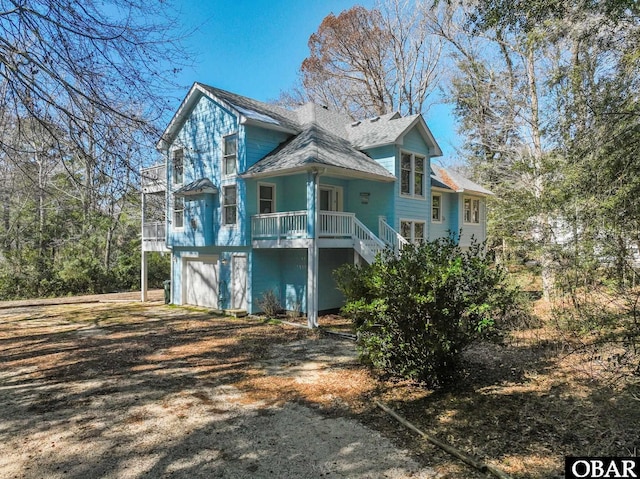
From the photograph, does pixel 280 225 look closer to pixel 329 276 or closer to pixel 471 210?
pixel 329 276

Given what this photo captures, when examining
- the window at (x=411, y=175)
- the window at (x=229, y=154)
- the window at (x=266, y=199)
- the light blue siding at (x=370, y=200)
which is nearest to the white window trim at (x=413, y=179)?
the window at (x=411, y=175)

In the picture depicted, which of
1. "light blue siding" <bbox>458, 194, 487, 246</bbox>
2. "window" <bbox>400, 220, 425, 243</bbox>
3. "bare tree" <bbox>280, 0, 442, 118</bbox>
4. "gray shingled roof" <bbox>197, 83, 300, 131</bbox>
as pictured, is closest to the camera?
"gray shingled roof" <bbox>197, 83, 300, 131</bbox>

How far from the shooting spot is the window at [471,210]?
1955cm

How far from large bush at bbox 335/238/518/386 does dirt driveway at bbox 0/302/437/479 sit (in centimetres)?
106

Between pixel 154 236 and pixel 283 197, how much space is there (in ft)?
23.6

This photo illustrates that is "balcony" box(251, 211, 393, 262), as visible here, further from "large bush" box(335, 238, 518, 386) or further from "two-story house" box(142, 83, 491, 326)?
"large bush" box(335, 238, 518, 386)

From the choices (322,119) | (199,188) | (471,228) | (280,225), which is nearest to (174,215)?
(199,188)

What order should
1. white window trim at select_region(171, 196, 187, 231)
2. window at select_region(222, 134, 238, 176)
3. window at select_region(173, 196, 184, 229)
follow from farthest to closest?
window at select_region(173, 196, 184, 229)
white window trim at select_region(171, 196, 187, 231)
window at select_region(222, 134, 238, 176)

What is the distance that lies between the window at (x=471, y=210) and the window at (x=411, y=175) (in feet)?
17.6

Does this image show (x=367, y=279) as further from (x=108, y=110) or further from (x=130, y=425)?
(x=108, y=110)

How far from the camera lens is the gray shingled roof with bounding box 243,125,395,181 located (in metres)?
11.7

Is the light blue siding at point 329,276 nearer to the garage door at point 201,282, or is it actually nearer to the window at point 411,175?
the window at point 411,175

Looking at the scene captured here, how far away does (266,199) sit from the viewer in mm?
13938

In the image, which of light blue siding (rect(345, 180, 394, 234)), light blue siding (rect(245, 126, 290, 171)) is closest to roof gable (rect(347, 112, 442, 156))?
light blue siding (rect(345, 180, 394, 234))
